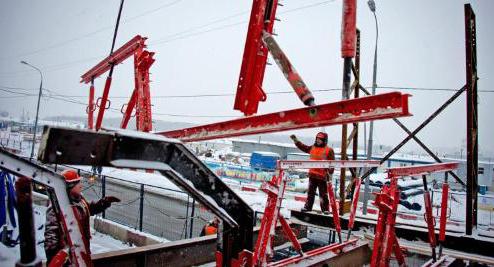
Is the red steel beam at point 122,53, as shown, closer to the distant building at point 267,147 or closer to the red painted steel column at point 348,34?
the red painted steel column at point 348,34

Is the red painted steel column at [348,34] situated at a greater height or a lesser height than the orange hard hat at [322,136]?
greater

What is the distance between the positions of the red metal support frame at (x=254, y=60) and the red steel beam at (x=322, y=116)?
681 millimetres

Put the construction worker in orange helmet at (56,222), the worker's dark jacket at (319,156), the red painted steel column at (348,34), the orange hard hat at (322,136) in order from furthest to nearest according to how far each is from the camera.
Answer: the orange hard hat at (322,136), the worker's dark jacket at (319,156), the construction worker in orange helmet at (56,222), the red painted steel column at (348,34)

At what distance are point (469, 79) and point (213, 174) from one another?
5.90 metres

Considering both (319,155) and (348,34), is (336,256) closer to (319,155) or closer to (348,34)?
(319,155)

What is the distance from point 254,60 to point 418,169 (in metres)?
2.69

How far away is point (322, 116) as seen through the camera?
8.71ft

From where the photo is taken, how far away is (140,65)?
1038cm

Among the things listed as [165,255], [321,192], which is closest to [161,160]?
[165,255]

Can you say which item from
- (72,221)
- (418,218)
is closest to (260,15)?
(72,221)

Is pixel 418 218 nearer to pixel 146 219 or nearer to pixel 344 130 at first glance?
pixel 344 130

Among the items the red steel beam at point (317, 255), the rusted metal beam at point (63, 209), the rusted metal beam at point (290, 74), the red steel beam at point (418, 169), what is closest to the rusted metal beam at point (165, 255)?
the red steel beam at point (317, 255)

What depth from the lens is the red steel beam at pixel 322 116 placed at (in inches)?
90.0

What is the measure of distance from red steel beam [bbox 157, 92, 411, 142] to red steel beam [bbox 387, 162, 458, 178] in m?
1.78
